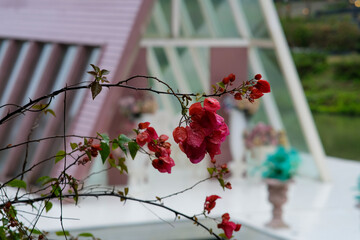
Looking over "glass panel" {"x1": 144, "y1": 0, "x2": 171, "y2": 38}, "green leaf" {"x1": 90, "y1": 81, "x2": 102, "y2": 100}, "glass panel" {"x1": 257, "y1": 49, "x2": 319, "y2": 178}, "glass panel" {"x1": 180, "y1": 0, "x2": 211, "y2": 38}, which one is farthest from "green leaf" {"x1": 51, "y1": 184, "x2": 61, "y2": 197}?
"glass panel" {"x1": 180, "y1": 0, "x2": 211, "y2": 38}

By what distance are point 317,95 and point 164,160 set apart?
16367 mm

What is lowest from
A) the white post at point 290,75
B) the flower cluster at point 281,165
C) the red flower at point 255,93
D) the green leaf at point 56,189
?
the green leaf at point 56,189

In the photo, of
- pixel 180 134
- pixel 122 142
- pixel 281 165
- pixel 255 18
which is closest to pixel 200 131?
pixel 180 134

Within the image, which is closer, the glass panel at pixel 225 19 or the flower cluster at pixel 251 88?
the flower cluster at pixel 251 88

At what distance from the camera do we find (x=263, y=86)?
1.17 m

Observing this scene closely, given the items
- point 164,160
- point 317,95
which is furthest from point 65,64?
point 317,95

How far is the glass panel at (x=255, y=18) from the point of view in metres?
7.82

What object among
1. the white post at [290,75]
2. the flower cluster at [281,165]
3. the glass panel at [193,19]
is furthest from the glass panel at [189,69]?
the flower cluster at [281,165]

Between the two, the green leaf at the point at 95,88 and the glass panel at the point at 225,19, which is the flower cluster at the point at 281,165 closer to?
the glass panel at the point at 225,19

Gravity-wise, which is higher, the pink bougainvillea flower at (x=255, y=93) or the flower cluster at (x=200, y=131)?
the pink bougainvillea flower at (x=255, y=93)

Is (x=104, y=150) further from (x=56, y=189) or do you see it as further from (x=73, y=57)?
(x=73, y=57)

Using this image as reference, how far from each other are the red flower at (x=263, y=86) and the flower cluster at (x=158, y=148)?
0.19 m

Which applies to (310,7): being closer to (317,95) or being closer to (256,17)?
(317,95)

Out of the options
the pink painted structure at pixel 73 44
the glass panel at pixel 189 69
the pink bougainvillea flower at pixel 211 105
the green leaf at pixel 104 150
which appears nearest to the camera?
the pink bougainvillea flower at pixel 211 105
